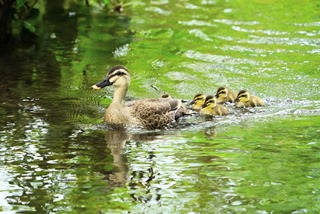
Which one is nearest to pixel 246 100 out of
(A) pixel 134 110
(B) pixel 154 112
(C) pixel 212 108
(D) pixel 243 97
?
(D) pixel 243 97

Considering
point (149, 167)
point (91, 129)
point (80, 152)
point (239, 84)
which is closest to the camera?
point (149, 167)

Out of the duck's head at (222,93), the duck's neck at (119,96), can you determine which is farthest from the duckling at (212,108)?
the duck's neck at (119,96)

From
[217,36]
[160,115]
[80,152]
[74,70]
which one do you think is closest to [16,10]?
[74,70]

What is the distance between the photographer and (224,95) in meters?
11.9

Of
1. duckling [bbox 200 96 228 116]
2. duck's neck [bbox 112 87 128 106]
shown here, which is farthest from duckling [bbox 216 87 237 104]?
duck's neck [bbox 112 87 128 106]

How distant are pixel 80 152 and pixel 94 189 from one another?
55.8 inches

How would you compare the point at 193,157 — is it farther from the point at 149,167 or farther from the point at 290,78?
the point at 290,78

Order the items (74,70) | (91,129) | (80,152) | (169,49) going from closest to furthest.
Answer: (80,152)
(91,129)
(74,70)
(169,49)

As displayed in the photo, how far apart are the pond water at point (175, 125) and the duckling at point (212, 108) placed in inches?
4.8

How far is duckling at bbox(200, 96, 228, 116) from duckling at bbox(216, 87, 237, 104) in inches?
15.8

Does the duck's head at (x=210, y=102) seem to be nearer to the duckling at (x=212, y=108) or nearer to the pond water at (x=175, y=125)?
the duckling at (x=212, y=108)

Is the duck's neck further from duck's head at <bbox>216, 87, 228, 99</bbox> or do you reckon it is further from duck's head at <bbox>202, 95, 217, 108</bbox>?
duck's head at <bbox>216, 87, 228, 99</bbox>

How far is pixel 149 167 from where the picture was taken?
342 inches

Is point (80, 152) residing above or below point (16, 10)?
below
